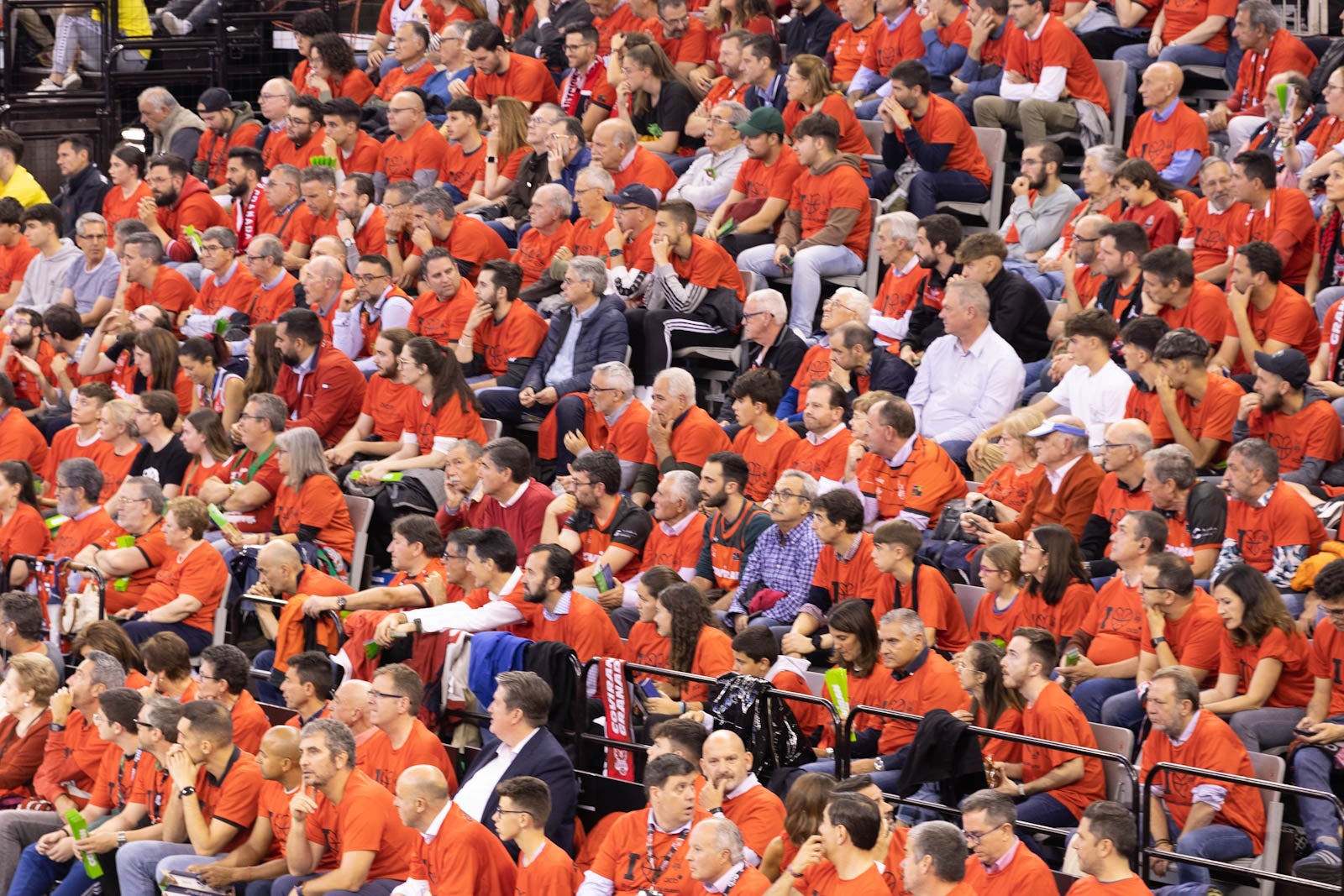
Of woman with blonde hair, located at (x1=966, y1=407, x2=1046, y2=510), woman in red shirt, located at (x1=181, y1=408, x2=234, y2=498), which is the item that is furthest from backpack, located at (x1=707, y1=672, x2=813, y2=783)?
woman in red shirt, located at (x1=181, y1=408, x2=234, y2=498)

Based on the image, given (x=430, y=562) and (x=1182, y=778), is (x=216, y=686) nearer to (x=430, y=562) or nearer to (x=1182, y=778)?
(x=430, y=562)

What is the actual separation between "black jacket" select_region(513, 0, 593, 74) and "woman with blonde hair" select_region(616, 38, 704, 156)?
126 centimetres

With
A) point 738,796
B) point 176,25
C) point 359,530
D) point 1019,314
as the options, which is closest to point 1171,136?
point 1019,314

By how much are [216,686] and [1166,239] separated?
5.24 m

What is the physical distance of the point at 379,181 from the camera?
44.8ft

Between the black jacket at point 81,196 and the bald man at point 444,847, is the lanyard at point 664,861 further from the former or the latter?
the black jacket at point 81,196

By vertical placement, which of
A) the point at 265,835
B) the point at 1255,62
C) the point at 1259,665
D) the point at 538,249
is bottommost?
the point at 265,835

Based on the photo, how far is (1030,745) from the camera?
7.36 metres

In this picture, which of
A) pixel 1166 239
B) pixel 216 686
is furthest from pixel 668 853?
pixel 1166 239

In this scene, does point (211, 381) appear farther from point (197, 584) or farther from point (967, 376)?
point (967, 376)

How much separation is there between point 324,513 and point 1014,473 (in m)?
3.44

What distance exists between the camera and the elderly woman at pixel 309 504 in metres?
10.1

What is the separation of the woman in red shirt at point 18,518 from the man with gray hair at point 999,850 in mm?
5833

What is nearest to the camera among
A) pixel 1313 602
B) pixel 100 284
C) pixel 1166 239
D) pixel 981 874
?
pixel 981 874
